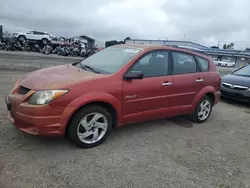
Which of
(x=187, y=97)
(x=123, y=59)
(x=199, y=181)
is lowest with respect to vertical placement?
(x=199, y=181)

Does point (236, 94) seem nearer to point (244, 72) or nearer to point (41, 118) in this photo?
point (244, 72)

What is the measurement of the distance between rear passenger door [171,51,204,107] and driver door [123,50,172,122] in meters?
0.20

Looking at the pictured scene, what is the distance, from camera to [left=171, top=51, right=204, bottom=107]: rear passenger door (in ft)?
15.8

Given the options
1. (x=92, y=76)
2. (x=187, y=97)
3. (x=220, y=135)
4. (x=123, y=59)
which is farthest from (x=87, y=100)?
(x=220, y=135)

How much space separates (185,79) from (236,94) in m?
3.70

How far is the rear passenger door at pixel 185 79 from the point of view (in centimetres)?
482

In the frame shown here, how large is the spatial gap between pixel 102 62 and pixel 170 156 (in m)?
2.03

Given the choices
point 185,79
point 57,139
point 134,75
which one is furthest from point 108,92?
point 185,79

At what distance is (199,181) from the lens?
126 inches

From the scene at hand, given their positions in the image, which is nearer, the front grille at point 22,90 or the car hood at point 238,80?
the front grille at point 22,90

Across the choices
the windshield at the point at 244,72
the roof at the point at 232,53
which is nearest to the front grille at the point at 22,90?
the windshield at the point at 244,72

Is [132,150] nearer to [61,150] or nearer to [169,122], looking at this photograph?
[61,150]

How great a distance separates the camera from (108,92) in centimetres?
380

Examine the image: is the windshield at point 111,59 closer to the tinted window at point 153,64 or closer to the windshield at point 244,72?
the tinted window at point 153,64
